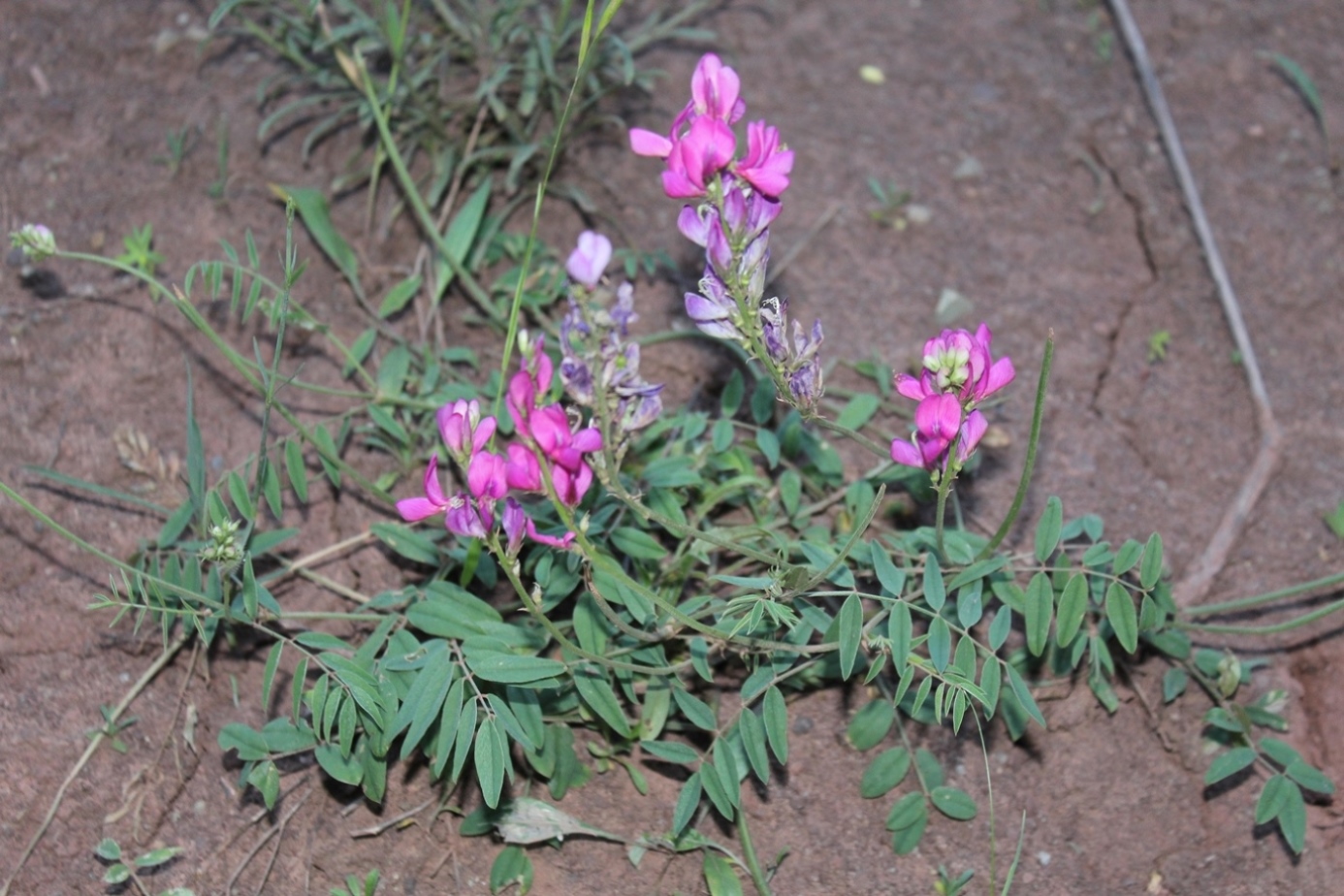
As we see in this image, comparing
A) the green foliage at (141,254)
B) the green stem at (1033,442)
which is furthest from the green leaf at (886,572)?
the green foliage at (141,254)

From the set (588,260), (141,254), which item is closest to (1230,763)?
(588,260)

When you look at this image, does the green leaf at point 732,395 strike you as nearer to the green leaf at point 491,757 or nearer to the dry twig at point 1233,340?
the green leaf at point 491,757

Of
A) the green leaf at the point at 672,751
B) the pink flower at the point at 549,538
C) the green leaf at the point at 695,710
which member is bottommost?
the green leaf at the point at 672,751

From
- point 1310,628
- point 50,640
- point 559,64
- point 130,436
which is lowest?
point 1310,628

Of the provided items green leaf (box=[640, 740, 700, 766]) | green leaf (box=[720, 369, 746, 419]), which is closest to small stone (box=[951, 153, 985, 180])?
green leaf (box=[720, 369, 746, 419])

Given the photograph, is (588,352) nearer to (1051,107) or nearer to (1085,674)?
(1085,674)

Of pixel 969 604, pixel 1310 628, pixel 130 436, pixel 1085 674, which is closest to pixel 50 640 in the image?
pixel 130 436

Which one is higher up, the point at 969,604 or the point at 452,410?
the point at 452,410

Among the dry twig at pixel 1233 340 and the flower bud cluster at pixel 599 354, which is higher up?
the flower bud cluster at pixel 599 354
